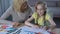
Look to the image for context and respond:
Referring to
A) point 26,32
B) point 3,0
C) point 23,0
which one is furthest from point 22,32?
point 3,0

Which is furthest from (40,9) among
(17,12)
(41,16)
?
(17,12)

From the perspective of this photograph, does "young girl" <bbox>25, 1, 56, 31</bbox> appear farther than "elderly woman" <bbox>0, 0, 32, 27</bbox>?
No

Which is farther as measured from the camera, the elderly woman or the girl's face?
the elderly woman

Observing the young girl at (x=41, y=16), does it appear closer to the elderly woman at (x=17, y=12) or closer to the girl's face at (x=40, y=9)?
the girl's face at (x=40, y=9)

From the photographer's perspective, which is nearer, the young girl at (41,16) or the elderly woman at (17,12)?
the young girl at (41,16)

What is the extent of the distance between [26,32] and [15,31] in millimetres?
113

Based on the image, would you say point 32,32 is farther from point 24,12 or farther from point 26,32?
point 24,12

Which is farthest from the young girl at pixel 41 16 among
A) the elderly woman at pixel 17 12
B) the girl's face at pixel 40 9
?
the elderly woman at pixel 17 12

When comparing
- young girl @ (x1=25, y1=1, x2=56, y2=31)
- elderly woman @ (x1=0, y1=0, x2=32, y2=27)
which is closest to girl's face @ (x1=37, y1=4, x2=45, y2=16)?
young girl @ (x1=25, y1=1, x2=56, y2=31)

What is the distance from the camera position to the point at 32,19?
1.87m

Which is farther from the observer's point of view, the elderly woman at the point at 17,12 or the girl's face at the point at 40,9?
the elderly woman at the point at 17,12

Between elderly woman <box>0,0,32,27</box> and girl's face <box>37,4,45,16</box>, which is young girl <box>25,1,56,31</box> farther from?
elderly woman <box>0,0,32,27</box>

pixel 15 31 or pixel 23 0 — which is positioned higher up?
pixel 23 0

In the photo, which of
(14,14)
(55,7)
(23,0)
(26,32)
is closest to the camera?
(26,32)
